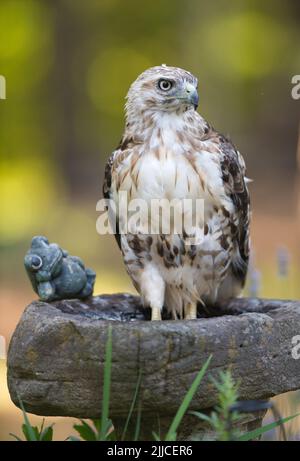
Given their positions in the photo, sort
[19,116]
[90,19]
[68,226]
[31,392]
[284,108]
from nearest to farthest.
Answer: [31,392] → [68,226] → [19,116] → [90,19] → [284,108]

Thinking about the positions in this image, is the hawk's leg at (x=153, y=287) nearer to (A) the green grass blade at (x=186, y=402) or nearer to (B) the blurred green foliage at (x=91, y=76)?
(A) the green grass blade at (x=186, y=402)

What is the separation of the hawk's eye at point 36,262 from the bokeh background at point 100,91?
12.1 ft

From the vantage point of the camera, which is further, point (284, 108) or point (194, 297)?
point (284, 108)

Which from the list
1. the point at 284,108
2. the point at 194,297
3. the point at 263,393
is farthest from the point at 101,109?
the point at 263,393

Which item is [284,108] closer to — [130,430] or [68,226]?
[68,226]

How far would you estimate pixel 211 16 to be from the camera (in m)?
8.02

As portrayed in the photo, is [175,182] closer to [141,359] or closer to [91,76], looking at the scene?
[141,359]

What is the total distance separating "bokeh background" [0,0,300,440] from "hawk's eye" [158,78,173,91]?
12.5 ft

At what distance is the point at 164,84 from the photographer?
276 centimetres

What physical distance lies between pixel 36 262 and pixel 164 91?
0.62 meters

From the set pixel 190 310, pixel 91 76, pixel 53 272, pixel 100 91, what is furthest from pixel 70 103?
pixel 53 272

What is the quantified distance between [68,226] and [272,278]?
1.93 m

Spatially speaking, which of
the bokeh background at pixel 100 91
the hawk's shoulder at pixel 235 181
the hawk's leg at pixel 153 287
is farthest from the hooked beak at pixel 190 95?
the bokeh background at pixel 100 91

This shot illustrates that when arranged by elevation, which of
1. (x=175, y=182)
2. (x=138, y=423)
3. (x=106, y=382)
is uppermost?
(x=175, y=182)
